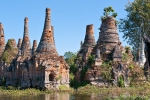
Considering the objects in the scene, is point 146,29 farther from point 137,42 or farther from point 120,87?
point 120,87

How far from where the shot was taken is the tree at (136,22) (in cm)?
3484

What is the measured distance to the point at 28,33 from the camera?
30.4 m

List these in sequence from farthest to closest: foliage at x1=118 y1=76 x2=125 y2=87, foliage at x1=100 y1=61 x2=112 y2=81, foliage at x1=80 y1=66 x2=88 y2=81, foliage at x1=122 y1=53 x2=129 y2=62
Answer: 1. foliage at x1=122 y1=53 x2=129 y2=62
2. foliage at x1=80 y1=66 x2=88 y2=81
3. foliage at x1=100 y1=61 x2=112 y2=81
4. foliage at x1=118 y1=76 x2=125 y2=87

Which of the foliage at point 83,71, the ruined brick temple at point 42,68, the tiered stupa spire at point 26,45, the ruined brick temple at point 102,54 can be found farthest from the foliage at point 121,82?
the tiered stupa spire at point 26,45

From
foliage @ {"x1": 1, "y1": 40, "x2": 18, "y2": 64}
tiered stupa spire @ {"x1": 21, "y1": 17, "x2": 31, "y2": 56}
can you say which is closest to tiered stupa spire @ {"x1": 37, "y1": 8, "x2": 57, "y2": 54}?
tiered stupa spire @ {"x1": 21, "y1": 17, "x2": 31, "y2": 56}

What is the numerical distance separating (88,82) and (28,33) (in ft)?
28.9

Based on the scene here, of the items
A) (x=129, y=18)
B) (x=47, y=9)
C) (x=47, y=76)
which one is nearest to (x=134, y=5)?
(x=129, y=18)

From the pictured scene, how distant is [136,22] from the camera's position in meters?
36.5

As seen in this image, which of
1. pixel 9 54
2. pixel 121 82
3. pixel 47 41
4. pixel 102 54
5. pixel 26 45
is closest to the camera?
pixel 121 82

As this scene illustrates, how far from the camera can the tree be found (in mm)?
34844

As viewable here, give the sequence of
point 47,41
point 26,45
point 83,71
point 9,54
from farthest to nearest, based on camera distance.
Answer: point 9,54 < point 26,45 < point 83,71 < point 47,41

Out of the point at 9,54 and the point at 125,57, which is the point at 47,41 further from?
the point at 125,57

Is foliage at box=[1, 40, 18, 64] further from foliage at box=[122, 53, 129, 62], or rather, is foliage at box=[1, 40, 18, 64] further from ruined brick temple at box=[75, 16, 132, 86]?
foliage at box=[122, 53, 129, 62]

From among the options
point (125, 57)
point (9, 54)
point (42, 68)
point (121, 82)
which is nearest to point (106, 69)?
point (121, 82)
